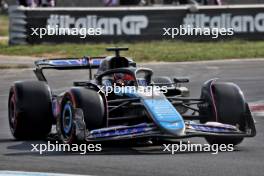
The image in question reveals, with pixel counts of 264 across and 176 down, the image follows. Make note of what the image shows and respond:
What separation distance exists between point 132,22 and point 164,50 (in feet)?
4.46

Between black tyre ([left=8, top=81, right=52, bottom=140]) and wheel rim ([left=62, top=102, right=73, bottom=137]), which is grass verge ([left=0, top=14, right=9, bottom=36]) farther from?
wheel rim ([left=62, top=102, right=73, bottom=137])

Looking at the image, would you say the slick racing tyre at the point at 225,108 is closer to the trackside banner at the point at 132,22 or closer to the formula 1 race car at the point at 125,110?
the formula 1 race car at the point at 125,110

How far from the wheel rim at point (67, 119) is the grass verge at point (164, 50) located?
1152 centimetres

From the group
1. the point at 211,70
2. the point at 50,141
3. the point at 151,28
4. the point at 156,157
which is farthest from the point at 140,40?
the point at 156,157

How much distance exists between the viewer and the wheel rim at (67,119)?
10188 millimetres

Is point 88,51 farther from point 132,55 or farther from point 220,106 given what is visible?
point 220,106

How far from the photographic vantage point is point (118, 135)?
9703 mm

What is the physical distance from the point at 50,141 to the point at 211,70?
375 inches

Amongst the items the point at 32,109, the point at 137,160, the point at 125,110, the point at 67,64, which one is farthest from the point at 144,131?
the point at 67,64

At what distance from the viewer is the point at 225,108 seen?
10.3 metres

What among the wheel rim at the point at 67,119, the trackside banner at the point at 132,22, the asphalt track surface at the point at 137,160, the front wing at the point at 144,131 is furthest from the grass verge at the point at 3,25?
the front wing at the point at 144,131

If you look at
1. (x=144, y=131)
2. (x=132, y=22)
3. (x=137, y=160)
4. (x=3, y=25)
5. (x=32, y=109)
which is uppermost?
(x=3, y=25)

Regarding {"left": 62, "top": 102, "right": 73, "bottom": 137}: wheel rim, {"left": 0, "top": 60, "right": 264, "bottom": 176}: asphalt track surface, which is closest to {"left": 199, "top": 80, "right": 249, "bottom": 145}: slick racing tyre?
{"left": 0, "top": 60, "right": 264, "bottom": 176}: asphalt track surface

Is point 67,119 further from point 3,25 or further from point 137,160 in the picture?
point 3,25
